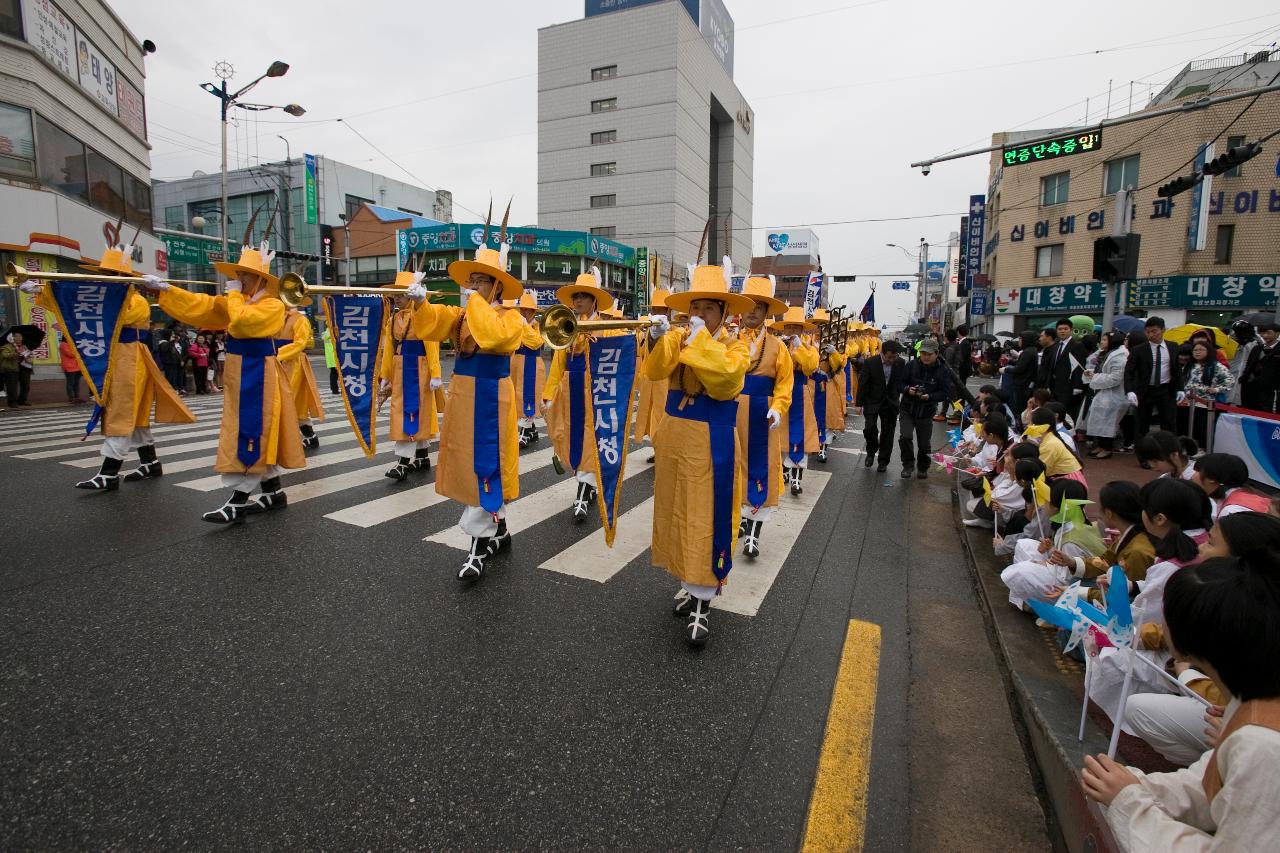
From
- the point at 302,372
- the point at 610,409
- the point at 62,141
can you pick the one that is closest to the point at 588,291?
the point at 610,409

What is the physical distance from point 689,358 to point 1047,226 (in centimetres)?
3329

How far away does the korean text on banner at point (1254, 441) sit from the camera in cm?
633

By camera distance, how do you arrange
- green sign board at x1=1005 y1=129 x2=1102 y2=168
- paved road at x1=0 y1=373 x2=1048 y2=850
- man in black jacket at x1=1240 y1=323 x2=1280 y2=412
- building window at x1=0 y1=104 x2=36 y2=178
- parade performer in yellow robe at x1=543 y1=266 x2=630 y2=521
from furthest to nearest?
building window at x1=0 y1=104 x2=36 y2=178 → green sign board at x1=1005 y1=129 x2=1102 y2=168 → man in black jacket at x1=1240 y1=323 x2=1280 y2=412 → parade performer in yellow robe at x1=543 y1=266 x2=630 y2=521 → paved road at x1=0 y1=373 x2=1048 y2=850

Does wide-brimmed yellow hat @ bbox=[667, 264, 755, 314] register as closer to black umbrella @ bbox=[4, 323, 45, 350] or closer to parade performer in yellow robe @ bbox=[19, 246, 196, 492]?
parade performer in yellow robe @ bbox=[19, 246, 196, 492]

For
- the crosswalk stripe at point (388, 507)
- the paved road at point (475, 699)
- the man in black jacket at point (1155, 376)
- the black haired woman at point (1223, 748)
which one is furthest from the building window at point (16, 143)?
the man in black jacket at point (1155, 376)

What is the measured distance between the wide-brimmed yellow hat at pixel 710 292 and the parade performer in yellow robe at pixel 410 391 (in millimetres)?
4252

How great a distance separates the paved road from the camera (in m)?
2.20

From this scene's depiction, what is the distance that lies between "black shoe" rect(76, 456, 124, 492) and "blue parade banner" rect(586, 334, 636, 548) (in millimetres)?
5330

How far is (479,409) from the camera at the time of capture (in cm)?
448

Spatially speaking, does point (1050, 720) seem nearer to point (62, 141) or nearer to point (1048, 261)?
point (62, 141)

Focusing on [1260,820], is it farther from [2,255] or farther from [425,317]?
[2,255]

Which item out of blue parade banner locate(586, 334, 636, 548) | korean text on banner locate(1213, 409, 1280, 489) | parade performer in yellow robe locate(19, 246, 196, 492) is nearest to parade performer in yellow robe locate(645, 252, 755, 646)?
blue parade banner locate(586, 334, 636, 548)

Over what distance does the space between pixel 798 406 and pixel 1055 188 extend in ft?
99.2

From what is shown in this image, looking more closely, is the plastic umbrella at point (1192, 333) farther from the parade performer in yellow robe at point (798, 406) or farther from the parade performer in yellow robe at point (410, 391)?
the parade performer in yellow robe at point (410, 391)
